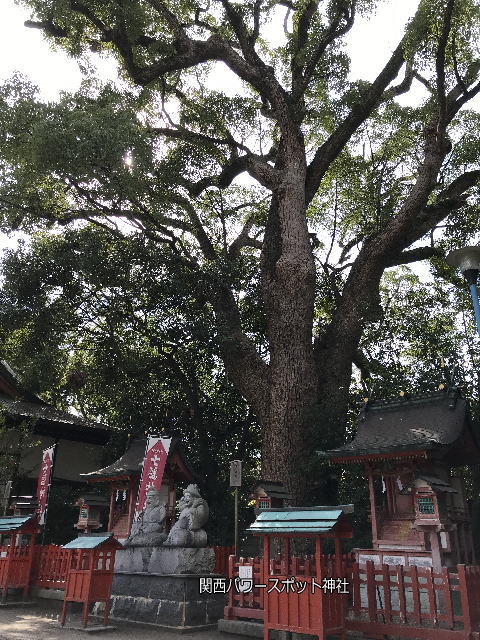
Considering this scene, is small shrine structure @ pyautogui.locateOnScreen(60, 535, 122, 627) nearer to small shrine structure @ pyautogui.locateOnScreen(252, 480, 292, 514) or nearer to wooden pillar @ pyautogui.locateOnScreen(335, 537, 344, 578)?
small shrine structure @ pyautogui.locateOnScreen(252, 480, 292, 514)

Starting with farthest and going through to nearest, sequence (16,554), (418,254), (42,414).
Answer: (418,254)
(42,414)
(16,554)

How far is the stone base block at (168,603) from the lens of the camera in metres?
8.40

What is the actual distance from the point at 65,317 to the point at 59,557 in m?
7.23

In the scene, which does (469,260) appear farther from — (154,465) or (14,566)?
(14,566)

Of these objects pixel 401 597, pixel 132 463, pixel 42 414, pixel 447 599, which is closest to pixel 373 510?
pixel 401 597

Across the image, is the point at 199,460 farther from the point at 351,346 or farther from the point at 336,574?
the point at 336,574

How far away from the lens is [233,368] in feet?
46.6

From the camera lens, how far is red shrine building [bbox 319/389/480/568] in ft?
26.5

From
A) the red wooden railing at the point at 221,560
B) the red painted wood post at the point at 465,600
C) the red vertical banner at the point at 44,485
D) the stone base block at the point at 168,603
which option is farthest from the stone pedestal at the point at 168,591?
the red painted wood post at the point at 465,600

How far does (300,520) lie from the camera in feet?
22.4

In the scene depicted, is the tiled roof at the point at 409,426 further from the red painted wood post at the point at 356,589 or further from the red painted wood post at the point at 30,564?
the red painted wood post at the point at 30,564

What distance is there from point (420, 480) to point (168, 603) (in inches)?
181

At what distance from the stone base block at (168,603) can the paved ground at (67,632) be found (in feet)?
0.70

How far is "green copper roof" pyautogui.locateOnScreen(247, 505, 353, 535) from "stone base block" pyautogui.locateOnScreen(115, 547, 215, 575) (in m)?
2.32
